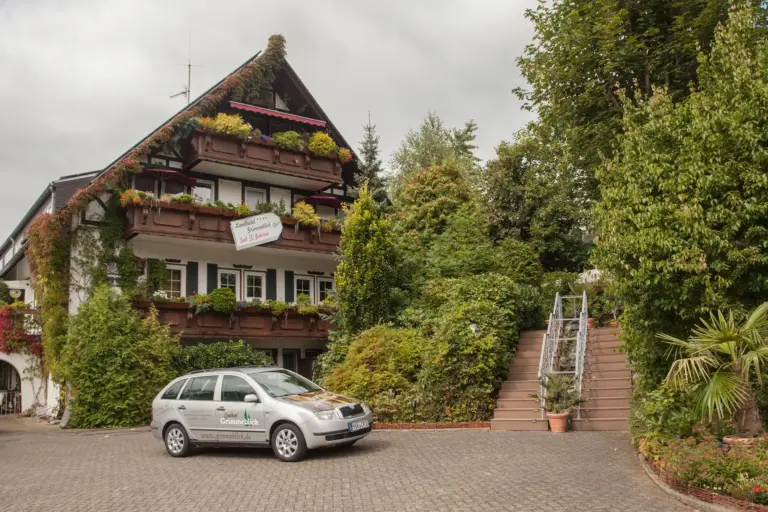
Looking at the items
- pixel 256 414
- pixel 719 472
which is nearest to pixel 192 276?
pixel 256 414

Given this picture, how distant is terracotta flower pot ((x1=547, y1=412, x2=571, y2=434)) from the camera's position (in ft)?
46.4

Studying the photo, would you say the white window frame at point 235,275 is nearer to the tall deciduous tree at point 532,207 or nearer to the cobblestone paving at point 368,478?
the cobblestone paving at point 368,478

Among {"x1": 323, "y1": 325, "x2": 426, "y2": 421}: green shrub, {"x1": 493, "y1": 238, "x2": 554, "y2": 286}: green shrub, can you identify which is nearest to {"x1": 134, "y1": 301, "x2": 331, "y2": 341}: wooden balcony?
{"x1": 323, "y1": 325, "x2": 426, "y2": 421}: green shrub

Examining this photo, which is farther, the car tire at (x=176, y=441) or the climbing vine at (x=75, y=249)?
the climbing vine at (x=75, y=249)

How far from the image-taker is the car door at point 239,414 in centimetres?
1215

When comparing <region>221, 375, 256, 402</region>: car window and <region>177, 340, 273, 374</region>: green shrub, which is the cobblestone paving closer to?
<region>221, 375, 256, 402</region>: car window

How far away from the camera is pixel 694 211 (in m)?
9.99

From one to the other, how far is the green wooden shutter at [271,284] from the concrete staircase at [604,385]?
11616 mm

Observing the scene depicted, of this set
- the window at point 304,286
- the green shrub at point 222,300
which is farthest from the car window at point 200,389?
the window at point 304,286

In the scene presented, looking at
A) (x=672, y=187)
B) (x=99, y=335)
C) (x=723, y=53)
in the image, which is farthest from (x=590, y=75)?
(x=99, y=335)

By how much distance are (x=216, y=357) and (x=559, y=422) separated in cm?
1131

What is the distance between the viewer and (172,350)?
66.9 ft

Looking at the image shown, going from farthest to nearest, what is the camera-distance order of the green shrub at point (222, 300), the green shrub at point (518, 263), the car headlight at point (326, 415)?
the green shrub at point (518, 263) < the green shrub at point (222, 300) < the car headlight at point (326, 415)

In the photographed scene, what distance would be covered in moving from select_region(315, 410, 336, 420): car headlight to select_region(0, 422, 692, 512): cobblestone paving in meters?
0.71
